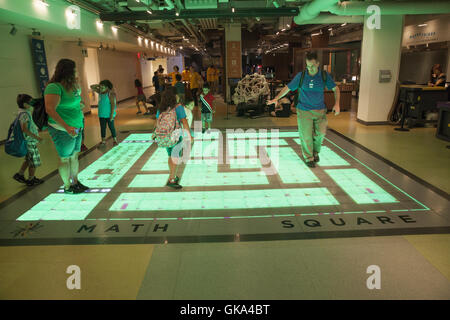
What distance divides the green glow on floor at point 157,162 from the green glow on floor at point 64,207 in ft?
3.91

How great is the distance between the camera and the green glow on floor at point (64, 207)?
3.43 metres

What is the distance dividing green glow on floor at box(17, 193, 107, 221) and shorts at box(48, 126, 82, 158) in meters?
0.56

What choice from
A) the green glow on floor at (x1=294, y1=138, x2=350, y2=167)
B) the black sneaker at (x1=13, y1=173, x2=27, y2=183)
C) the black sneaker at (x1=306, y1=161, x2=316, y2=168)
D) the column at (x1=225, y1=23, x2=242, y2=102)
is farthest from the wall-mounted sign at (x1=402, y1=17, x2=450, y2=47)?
the black sneaker at (x1=13, y1=173, x2=27, y2=183)

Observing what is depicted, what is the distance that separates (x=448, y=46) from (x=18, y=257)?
12.4m

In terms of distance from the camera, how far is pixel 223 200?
3824mm

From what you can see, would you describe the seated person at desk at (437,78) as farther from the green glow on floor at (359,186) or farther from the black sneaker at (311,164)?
the black sneaker at (311,164)

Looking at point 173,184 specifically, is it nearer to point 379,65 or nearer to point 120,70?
point 379,65

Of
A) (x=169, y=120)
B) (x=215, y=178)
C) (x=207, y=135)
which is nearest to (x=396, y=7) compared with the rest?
(x=207, y=135)

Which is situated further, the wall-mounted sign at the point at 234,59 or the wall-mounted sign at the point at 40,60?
the wall-mounted sign at the point at 234,59

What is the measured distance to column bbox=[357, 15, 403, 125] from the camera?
800cm

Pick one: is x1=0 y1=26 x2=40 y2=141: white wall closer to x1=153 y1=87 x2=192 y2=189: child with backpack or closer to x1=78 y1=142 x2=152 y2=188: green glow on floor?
x1=78 y1=142 x2=152 y2=188: green glow on floor

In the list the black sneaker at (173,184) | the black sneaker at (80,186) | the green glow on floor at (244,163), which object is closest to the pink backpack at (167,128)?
the black sneaker at (173,184)

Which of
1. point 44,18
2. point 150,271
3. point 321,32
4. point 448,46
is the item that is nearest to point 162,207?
point 150,271

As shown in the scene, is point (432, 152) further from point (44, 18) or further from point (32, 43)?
point (32, 43)
